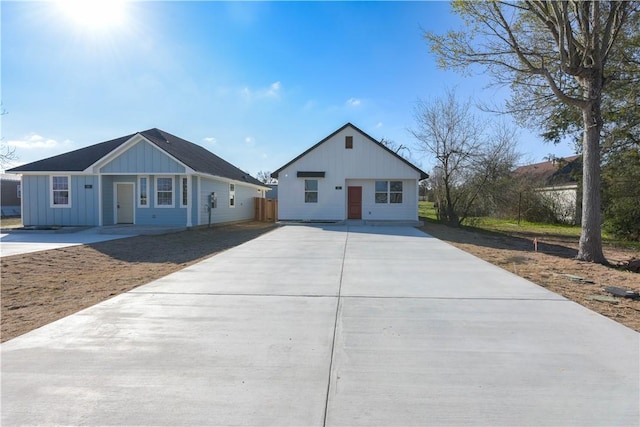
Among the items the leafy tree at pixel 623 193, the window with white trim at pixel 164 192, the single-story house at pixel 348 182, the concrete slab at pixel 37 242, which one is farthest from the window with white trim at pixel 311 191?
the leafy tree at pixel 623 193

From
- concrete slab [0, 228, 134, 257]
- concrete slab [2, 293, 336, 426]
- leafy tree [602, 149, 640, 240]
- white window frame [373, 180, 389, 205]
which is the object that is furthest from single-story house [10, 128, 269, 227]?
leafy tree [602, 149, 640, 240]

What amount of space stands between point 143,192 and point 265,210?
10.7 meters

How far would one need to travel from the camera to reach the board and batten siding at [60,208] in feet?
58.6

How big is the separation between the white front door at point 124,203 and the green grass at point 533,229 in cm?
1877

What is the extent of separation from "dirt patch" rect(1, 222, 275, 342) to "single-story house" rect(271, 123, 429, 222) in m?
8.86

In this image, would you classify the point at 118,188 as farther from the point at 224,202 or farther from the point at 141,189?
the point at 224,202

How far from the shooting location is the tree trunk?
385 inches

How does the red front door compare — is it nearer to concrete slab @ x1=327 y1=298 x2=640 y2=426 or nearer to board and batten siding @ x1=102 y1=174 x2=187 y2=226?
board and batten siding @ x1=102 y1=174 x2=187 y2=226

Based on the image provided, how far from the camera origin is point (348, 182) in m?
21.5

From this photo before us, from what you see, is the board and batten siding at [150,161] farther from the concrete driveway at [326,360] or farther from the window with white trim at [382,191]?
the concrete driveway at [326,360]

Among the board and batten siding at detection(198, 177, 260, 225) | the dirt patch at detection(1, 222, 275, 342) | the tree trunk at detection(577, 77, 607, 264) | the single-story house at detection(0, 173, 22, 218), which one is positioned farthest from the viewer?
the single-story house at detection(0, 173, 22, 218)

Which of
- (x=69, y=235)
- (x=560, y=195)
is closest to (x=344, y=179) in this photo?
(x=69, y=235)

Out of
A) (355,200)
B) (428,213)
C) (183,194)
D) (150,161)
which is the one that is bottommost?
(428,213)

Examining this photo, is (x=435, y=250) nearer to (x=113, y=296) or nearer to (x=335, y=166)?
(x=113, y=296)
